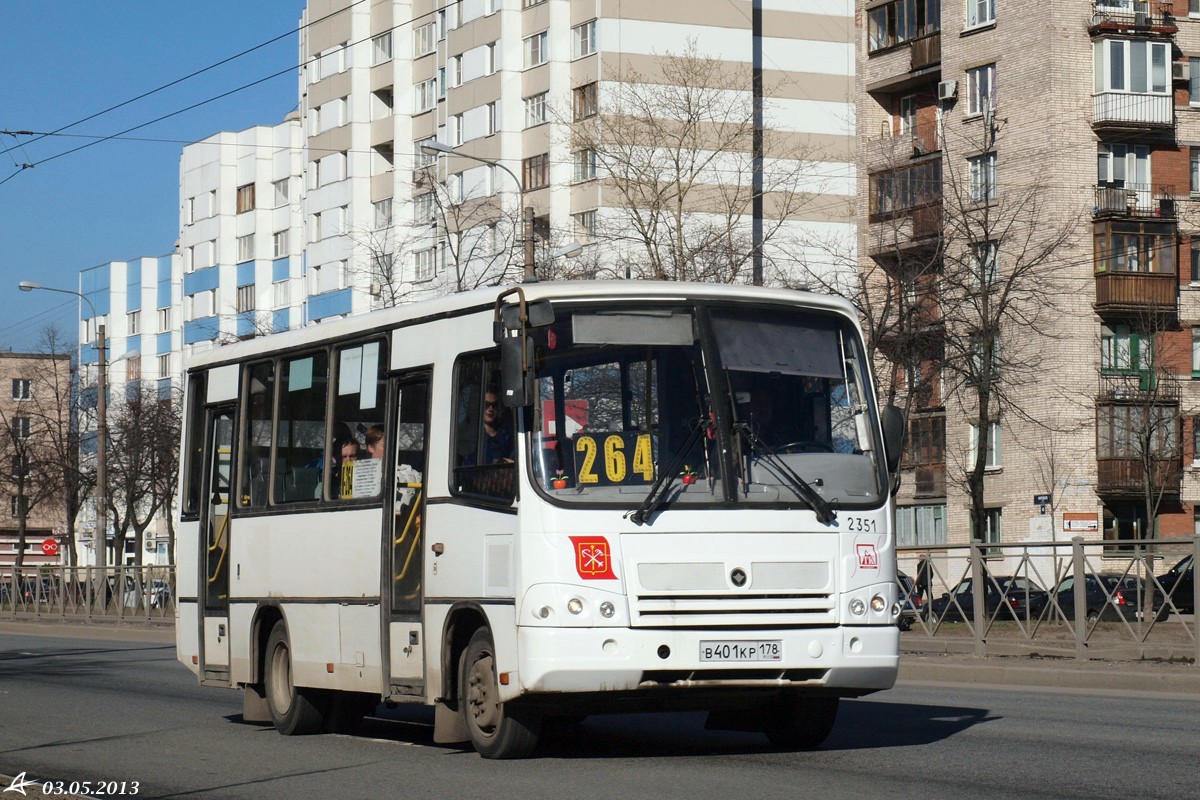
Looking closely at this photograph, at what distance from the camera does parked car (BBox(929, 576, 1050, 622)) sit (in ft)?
71.0

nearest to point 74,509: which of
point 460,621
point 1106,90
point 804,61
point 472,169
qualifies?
point 472,169

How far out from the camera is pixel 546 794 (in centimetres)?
995

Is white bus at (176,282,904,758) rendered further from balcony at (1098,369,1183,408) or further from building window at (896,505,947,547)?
building window at (896,505,947,547)

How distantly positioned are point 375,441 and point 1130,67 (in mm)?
46294

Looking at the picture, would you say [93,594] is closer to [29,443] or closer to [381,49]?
[29,443]

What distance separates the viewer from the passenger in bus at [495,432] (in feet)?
37.7

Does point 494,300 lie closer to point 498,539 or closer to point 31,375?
point 498,539

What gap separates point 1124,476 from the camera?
53844 mm

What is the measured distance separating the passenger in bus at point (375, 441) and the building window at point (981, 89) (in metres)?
45.9

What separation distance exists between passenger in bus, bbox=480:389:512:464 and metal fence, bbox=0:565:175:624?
28953 mm

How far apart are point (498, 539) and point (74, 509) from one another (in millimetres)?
59309

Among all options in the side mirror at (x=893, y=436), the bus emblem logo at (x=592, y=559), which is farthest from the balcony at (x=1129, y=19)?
the bus emblem logo at (x=592, y=559)

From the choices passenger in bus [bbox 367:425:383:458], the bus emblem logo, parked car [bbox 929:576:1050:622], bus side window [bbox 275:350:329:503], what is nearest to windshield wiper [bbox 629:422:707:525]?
the bus emblem logo

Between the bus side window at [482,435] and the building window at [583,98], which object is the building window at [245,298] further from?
the bus side window at [482,435]
